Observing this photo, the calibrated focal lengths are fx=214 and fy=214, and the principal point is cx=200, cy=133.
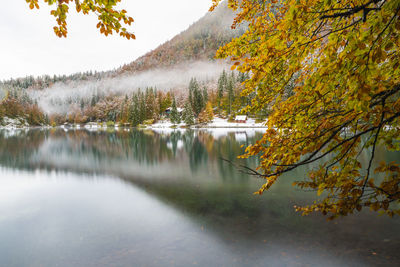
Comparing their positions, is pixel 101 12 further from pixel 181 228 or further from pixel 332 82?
pixel 181 228

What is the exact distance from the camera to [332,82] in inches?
91.0

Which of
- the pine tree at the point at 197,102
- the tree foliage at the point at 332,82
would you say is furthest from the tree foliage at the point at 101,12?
the pine tree at the point at 197,102

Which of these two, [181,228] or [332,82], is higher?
[332,82]

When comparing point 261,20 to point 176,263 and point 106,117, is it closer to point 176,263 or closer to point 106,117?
point 176,263

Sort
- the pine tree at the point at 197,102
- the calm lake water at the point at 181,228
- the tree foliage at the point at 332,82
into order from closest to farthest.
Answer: the tree foliage at the point at 332,82 < the calm lake water at the point at 181,228 < the pine tree at the point at 197,102

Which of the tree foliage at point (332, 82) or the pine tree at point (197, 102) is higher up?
the pine tree at point (197, 102)

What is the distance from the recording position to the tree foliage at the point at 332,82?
1.92m

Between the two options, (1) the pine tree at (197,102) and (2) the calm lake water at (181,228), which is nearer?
(2) the calm lake water at (181,228)

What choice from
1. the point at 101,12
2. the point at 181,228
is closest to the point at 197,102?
the point at 181,228

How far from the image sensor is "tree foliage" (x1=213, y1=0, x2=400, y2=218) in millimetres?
1924

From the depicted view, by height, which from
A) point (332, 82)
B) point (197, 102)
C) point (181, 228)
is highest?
point (197, 102)

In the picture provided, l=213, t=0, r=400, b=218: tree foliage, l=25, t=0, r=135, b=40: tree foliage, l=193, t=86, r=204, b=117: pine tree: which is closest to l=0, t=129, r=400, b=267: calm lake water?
l=213, t=0, r=400, b=218: tree foliage

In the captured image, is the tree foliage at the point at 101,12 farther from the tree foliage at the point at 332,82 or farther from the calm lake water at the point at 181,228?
the calm lake water at the point at 181,228

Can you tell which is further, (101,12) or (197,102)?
(197,102)
